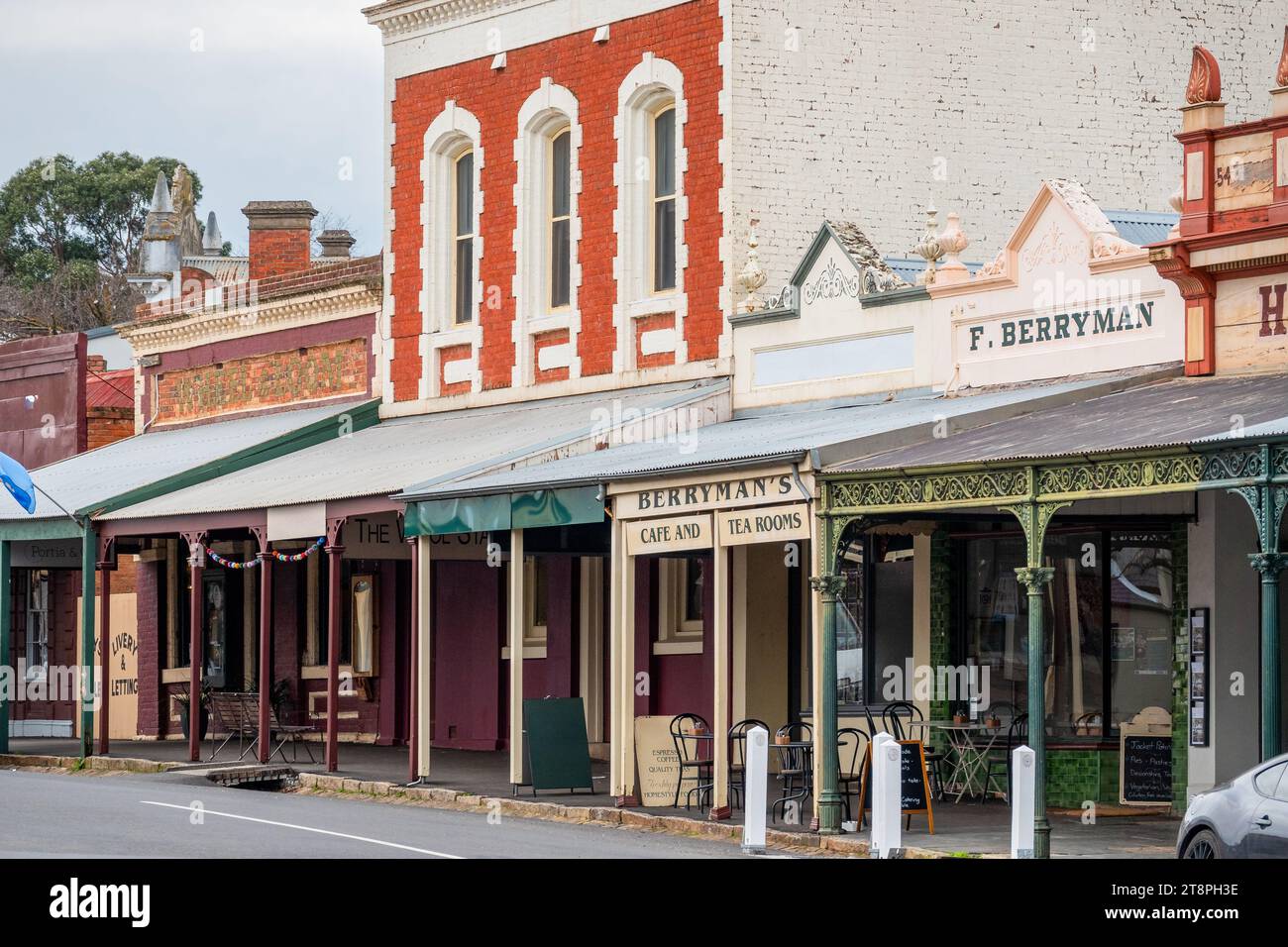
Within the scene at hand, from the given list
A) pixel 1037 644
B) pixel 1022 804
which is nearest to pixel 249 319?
Result: pixel 1037 644

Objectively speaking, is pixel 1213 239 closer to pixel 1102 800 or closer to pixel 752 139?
pixel 1102 800

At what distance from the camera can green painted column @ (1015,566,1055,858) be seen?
51.4 feet

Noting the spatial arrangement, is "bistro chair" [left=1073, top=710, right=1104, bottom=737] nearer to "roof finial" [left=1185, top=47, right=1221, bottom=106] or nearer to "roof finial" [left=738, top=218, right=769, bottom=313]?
"roof finial" [left=1185, top=47, right=1221, bottom=106]

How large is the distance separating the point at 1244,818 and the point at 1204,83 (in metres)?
6.99

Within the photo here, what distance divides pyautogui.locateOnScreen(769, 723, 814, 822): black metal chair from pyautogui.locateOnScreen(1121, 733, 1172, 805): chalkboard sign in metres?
2.64

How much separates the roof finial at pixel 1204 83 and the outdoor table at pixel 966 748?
18.7 feet

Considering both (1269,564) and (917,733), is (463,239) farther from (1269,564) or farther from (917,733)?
(1269,564)

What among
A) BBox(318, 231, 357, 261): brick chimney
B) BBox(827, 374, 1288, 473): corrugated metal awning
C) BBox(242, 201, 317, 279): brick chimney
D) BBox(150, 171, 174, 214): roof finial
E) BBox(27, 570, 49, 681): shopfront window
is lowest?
BBox(27, 570, 49, 681): shopfront window

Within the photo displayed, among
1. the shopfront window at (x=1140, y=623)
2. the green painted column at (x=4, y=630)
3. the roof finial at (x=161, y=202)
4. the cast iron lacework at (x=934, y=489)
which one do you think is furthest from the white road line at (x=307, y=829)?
the roof finial at (x=161, y=202)

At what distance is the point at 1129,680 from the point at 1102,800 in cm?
105

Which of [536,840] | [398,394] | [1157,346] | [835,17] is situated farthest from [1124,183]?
[536,840]

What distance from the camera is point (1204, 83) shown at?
17.3 metres

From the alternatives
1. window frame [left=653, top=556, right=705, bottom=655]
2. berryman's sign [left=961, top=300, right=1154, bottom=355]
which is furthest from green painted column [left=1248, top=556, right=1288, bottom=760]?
window frame [left=653, top=556, right=705, bottom=655]

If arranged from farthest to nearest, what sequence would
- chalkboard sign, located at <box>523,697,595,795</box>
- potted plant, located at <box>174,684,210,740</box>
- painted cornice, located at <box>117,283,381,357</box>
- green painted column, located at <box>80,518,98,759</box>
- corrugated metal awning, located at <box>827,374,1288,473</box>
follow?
1. potted plant, located at <box>174,684,210,740</box>
2. painted cornice, located at <box>117,283,381,357</box>
3. green painted column, located at <box>80,518,98,759</box>
4. chalkboard sign, located at <box>523,697,595,795</box>
5. corrugated metal awning, located at <box>827,374,1288,473</box>
